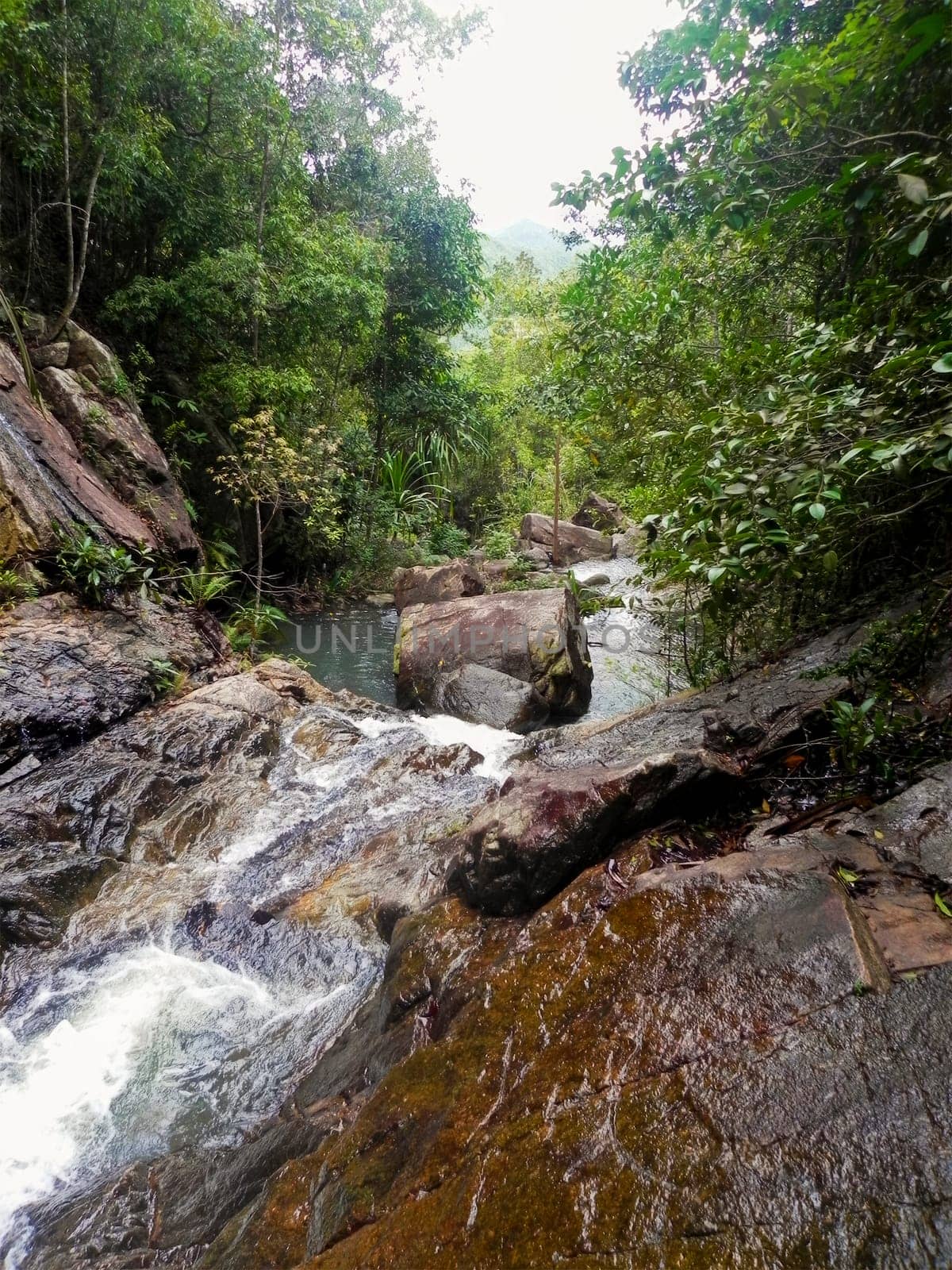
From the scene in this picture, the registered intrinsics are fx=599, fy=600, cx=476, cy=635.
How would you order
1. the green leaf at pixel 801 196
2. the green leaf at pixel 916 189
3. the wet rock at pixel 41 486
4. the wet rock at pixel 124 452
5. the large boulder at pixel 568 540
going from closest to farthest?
the green leaf at pixel 916 189, the green leaf at pixel 801 196, the wet rock at pixel 41 486, the wet rock at pixel 124 452, the large boulder at pixel 568 540

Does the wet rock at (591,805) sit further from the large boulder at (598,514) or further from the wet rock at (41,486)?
the large boulder at (598,514)

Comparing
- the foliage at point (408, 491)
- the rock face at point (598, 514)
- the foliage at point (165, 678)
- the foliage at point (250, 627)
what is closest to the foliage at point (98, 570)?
the foliage at point (165, 678)

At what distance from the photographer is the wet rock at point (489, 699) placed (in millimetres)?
6836

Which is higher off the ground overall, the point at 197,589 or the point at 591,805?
the point at 197,589

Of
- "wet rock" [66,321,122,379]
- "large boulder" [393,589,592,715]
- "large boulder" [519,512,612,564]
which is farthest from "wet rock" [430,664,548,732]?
"large boulder" [519,512,612,564]

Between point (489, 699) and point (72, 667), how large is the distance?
13.4 feet

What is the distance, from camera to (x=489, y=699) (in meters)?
6.96

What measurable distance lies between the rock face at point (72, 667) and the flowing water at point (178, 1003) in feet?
4.81

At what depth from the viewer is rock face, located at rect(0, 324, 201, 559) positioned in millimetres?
5816

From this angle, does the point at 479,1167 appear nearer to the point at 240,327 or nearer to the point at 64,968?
the point at 64,968

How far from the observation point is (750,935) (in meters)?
1.78

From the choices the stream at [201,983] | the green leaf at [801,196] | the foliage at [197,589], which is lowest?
the stream at [201,983]

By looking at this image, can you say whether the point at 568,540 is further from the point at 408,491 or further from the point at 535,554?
the point at 408,491

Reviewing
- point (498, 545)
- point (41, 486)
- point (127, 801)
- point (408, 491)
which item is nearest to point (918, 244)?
point (127, 801)
